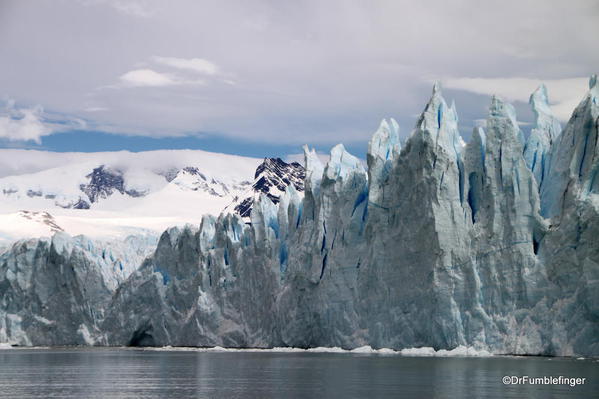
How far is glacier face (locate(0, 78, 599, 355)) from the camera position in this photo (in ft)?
154

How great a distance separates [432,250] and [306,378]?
16.8 m

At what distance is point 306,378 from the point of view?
38.2 meters

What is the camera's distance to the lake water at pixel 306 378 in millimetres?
31484

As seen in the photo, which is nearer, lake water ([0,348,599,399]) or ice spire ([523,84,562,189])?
lake water ([0,348,599,399])

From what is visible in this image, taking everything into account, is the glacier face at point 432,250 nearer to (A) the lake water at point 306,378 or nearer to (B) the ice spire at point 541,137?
(B) the ice spire at point 541,137

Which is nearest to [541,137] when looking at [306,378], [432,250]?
[432,250]

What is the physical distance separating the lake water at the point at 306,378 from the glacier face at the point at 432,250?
2597 mm

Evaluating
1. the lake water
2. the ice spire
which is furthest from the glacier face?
the lake water

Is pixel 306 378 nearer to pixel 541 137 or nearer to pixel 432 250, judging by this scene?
pixel 432 250

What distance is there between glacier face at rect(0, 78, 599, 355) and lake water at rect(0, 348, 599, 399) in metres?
2.60

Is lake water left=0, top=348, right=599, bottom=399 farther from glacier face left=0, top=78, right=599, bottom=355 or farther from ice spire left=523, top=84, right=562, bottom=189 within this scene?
ice spire left=523, top=84, right=562, bottom=189

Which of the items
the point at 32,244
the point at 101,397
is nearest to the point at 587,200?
the point at 101,397

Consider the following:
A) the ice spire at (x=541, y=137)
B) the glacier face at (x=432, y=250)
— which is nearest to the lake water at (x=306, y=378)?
the glacier face at (x=432, y=250)

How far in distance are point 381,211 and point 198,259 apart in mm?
25492
